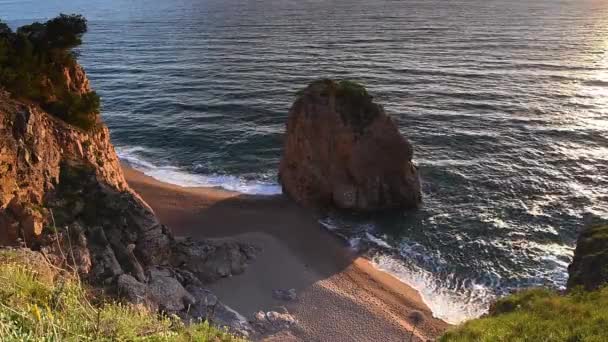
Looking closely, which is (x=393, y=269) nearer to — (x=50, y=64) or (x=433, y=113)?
(x=50, y=64)

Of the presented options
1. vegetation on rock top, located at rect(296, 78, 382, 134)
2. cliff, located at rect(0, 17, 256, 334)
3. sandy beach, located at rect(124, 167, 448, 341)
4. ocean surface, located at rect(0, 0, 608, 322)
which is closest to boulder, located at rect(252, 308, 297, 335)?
sandy beach, located at rect(124, 167, 448, 341)

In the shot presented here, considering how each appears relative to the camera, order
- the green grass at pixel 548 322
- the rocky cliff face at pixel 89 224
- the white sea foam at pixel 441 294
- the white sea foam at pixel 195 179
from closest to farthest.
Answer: the green grass at pixel 548 322, the rocky cliff face at pixel 89 224, the white sea foam at pixel 441 294, the white sea foam at pixel 195 179

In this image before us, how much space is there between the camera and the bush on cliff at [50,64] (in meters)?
24.5

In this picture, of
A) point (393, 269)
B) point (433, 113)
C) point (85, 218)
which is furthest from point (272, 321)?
point (433, 113)

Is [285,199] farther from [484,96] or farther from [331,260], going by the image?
[484,96]

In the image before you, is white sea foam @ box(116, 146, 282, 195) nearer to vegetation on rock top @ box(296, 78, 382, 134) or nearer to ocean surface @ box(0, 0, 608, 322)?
ocean surface @ box(0, 0, 608, 322)

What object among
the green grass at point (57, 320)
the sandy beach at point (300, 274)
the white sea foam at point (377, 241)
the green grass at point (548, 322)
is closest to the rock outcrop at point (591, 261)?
the green grass at point (548, 322)

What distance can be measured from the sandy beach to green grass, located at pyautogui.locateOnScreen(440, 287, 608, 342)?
6.14 m

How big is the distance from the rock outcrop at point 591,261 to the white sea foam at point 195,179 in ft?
68.2

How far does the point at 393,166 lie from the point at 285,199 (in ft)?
26.8

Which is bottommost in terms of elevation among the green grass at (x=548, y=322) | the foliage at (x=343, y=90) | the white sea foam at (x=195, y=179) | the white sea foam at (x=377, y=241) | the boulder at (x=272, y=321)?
the boulder at (x=272, y=321)

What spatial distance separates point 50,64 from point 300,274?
18.1m

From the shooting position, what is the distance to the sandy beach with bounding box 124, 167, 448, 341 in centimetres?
2381

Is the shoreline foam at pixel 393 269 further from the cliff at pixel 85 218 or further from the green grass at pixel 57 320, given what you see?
the green grass at pixel 57 320
